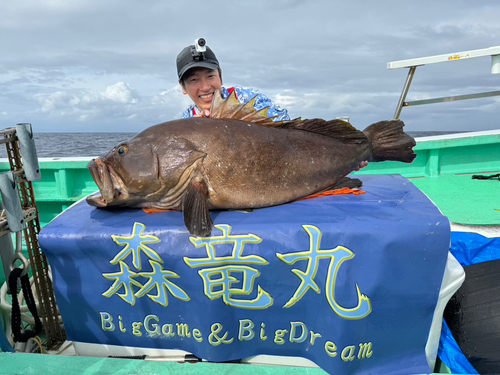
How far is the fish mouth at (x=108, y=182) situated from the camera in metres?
2.13

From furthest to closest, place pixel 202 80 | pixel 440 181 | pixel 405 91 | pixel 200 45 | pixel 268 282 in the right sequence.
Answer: pixel 440 181 → pixel 405 91 → pixel 202 80 → pixel 200 45 → pixel 268 282

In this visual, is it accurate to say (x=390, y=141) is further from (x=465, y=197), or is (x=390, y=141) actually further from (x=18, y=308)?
(x=18, y=308)

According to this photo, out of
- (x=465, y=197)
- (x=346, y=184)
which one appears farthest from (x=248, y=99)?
(x=465, y=197)

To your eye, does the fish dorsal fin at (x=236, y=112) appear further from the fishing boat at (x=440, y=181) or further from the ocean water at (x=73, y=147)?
the fishing boat at (x=440, y=181)

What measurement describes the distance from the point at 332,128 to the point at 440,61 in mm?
2469

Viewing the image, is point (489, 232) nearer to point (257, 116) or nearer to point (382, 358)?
point (382, 358)

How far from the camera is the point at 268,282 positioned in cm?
192

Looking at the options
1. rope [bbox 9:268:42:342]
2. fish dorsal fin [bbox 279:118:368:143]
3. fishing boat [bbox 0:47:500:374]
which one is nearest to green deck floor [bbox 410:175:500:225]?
fishing boat [bbox 0:47:500:374]

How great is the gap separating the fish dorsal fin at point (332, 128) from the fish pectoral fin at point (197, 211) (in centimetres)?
80

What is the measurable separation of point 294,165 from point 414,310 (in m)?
1.12

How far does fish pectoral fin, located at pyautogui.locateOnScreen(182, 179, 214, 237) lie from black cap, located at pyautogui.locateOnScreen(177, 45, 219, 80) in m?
1.67

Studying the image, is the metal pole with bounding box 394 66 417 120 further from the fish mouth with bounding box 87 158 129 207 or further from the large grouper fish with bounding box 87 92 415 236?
the fish mouth with bounding box 87 158 129 207

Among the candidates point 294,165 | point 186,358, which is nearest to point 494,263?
point 294,165

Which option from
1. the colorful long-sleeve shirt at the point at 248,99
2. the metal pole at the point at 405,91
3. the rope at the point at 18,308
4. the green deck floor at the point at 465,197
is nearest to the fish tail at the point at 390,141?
the colorful long-sleeve shirt at the point at 248,99
